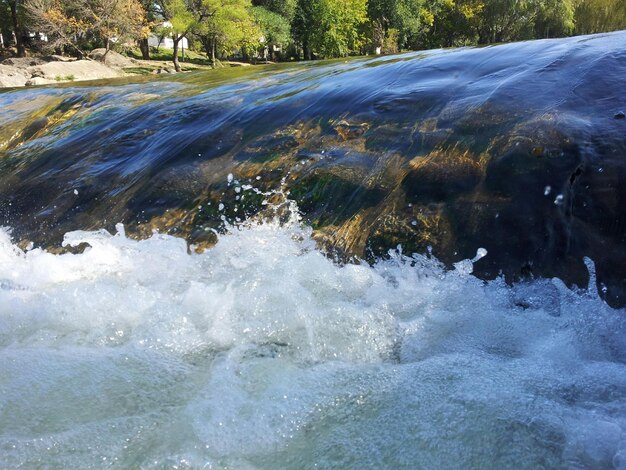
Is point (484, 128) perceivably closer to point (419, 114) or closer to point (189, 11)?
point (419, 114)

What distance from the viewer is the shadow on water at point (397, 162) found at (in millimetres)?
3156

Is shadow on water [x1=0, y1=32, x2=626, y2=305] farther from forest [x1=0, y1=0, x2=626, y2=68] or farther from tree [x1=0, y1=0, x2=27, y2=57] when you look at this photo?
tree [x1=0, y1=0, x2=27, y2=57]

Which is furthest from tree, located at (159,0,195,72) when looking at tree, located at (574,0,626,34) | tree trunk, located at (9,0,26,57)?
tree, located at (574,0,626,34)

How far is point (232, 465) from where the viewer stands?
194 centimetres

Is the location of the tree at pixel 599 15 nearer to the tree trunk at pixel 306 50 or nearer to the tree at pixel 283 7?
the tree trunk at pixel 306 50

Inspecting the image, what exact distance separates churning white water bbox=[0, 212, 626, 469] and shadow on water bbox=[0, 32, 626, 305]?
25 centimetres

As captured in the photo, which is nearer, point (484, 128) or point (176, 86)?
point (484, 128)

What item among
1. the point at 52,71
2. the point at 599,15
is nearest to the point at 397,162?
the point at 52,71

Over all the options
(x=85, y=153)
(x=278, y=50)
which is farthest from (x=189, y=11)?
(x=85, y=153)

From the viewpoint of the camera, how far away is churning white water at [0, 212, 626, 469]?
200cm

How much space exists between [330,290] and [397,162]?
124 cm

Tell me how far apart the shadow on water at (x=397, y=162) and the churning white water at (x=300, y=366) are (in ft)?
0.83

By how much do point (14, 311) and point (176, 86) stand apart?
6.13m

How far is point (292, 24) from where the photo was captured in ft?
135
